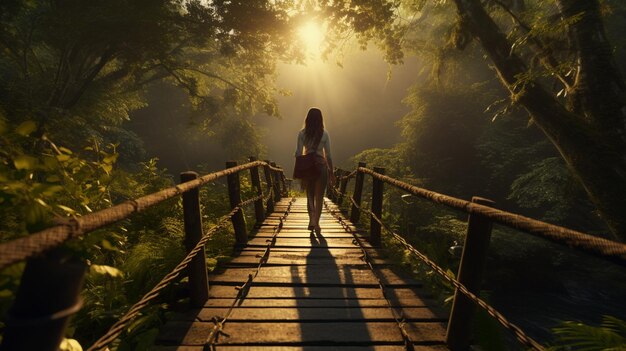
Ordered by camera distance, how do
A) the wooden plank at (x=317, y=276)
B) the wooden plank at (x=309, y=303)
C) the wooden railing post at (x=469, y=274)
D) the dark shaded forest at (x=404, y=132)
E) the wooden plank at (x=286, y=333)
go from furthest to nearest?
the wooden plank at (x=317, y=276) < the wooden plank at (x=309, y=303) < the dark shaded forest at (x=404, y=132) < the wooden plank at (x=286, y=333) < the wooden railing post at (x=469, y=274)

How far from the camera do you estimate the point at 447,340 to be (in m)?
2.56

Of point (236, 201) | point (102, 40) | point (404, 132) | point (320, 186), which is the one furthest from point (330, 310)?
point (404, 132)

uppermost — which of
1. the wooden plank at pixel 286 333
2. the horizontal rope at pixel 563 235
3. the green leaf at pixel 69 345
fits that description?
the horizontal rope at pixel 563 235

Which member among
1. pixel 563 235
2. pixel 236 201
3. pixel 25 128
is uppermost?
pixel 25 128

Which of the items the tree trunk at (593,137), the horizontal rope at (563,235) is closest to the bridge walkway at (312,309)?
the horizontal rope at (563,235)

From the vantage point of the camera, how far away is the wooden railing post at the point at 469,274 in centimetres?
232

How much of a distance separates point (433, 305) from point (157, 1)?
41.3 ft

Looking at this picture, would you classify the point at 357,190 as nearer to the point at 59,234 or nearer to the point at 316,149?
the point at 316,149

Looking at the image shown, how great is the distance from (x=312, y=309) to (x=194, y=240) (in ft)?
4.13

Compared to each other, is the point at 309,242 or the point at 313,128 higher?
the point at 313,128

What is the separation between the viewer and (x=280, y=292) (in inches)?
135

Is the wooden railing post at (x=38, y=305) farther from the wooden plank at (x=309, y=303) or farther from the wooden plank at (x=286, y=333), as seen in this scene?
the wooden plank at (x=309, y=303)

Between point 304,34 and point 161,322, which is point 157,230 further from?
point 304,34

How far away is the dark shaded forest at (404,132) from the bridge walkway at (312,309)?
0.36 metres
